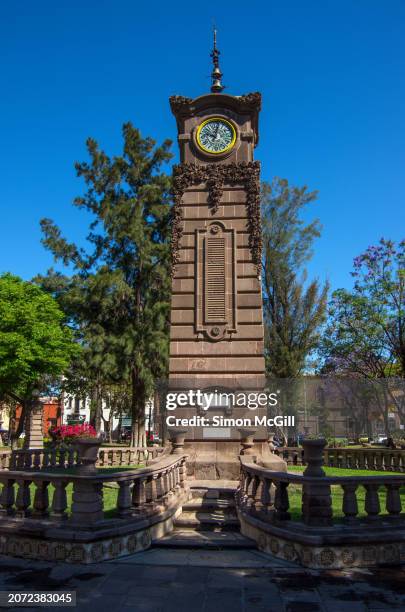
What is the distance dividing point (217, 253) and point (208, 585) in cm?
1089

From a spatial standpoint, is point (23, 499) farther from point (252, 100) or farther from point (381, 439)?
point (381, 439)

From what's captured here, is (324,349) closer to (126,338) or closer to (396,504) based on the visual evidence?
(126,338)

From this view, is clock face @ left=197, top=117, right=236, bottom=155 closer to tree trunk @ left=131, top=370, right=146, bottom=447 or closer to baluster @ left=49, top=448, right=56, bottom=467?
baluster @ left=49, top=448, right=56, bottom=467

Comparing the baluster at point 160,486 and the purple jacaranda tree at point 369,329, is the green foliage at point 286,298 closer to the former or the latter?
the purple jacaranda tree at point 369,329

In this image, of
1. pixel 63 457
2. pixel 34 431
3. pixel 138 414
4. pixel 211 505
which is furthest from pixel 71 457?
pixel 211 505

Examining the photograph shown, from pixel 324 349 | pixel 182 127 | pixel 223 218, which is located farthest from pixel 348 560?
pixel 324 349

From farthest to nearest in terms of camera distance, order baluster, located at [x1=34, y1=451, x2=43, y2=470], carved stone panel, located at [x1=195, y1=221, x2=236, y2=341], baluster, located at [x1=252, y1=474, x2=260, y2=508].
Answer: baluster, located at [x1=34, y1=451, x2=43, y2=470], carved stone panel, located at [x1=195, y1=221, x2=236, y2=341], baluster, located at [x1=252, y1=474, x2=260, y2=508]

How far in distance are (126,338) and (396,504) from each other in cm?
2390

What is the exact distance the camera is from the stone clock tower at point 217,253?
1505cm

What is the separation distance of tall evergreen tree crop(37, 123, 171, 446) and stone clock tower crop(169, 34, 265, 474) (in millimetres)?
15081

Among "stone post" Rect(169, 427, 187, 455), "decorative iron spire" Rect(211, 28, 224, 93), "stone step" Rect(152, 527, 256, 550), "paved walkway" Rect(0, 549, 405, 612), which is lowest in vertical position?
"stone step" Rect(152, 527, 256, 550)

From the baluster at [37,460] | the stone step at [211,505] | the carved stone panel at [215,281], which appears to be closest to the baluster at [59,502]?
the stone step at [211,505]

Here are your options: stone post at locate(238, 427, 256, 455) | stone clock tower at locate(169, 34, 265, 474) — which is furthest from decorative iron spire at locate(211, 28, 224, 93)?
stone post at locate(238, 427, 256, 455)

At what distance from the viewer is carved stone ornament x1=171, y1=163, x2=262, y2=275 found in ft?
52.7
